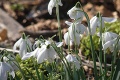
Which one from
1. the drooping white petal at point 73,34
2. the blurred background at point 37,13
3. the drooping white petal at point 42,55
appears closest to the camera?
the drooping white petal at point 42,55

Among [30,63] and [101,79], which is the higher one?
[30,63]

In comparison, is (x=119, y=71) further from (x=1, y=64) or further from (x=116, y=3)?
(x=116, y=3)

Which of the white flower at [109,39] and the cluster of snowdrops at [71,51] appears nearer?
the cluster of snowdrops at [71,51]

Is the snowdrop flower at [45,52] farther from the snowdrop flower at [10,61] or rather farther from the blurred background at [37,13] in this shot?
the blurred background at [37,13]

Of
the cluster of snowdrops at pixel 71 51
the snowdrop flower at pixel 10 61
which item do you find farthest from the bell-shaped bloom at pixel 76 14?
the snowdrop flower at pixel 10 61

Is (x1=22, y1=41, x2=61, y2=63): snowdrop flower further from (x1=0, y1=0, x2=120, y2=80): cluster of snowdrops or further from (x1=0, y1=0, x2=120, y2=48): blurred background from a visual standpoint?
(x1=0, y1=0, x2=120, y2=48): blurred background

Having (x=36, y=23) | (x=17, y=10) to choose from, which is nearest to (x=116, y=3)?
(x=36, y=23)

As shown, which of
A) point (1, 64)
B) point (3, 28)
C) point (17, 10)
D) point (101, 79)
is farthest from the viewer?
point (17, 10)

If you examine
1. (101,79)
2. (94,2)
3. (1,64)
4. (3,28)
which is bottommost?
(101,79)

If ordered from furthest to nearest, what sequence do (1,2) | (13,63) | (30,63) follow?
(1,2) < (30,63) < (13,63)
